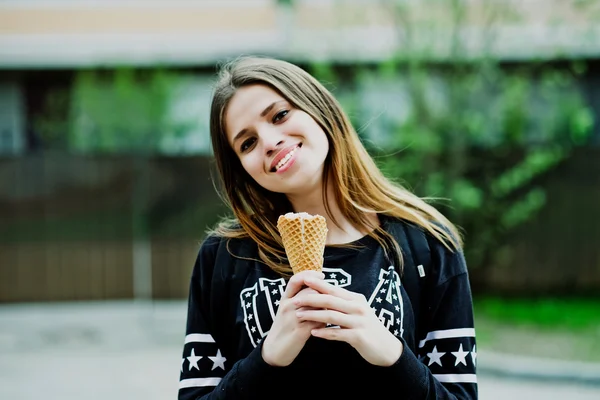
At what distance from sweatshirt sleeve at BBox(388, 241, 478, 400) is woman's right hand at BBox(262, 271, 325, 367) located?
0.36 meters

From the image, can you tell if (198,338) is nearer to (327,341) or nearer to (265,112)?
(327,341)

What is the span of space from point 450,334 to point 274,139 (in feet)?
2.18

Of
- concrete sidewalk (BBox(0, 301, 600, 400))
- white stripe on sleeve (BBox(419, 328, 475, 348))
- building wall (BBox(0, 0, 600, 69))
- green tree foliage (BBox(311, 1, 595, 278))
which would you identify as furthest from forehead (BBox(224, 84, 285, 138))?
building wall (BBox(0, 0, 600, 69))

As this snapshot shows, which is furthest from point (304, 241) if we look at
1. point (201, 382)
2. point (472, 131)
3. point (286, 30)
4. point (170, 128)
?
point (286, 30)

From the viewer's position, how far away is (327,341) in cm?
172

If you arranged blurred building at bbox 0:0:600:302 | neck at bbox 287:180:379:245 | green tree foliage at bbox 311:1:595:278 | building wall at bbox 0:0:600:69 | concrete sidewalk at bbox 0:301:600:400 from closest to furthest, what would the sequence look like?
neck at bbox 287:180:379:245
concrete sidewalk at bbox 0:301:600:400
building wall at bbox 0:0:600:69
green tree foliage at bbox 311:1:595:278
blurred building at bbox 0:0:600:302

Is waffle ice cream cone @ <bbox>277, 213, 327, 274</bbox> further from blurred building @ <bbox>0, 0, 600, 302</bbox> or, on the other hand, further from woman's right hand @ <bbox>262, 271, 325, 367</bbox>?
blurred building @ <bbox>0, 0, 600, 302</bbox>

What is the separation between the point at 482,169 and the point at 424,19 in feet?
7.60

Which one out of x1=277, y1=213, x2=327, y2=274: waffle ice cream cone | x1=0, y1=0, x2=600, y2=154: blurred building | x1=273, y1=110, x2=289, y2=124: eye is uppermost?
x1=0, y1=0, x2=600, y2=154: blurred building

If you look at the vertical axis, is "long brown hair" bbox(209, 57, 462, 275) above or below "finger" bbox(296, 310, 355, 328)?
above

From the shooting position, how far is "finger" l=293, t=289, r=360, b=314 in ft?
4.91

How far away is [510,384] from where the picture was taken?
6.49 meters

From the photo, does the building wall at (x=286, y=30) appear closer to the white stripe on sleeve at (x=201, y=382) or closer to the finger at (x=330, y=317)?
the white stripe on sleeve at (x=201, y=382)

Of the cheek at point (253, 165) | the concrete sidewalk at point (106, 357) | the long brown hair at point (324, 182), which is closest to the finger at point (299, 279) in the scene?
the long brown hair at point (324, 182)
